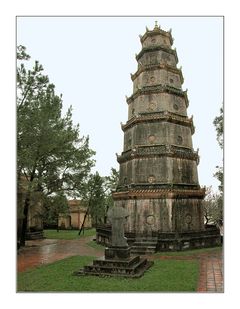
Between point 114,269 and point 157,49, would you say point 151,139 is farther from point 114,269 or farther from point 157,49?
point 114,269

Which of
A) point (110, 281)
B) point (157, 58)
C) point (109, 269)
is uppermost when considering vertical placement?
point (157, 58)

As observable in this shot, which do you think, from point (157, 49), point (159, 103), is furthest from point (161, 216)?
point (157, 49)

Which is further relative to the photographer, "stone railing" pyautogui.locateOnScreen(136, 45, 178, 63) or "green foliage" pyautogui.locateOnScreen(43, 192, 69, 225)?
"stone railing" pyautogui.locateOnScreen(136, 45, 178, 63)

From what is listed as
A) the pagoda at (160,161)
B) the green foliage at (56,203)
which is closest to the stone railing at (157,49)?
the pagoda at (160,161)

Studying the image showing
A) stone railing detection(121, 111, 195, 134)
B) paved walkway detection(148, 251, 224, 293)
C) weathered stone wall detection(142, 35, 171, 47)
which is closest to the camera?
paved walkway detection(148, 251, 224, 293)

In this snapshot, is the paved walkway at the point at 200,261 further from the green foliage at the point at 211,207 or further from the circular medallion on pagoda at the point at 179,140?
the green foliage at the point at 211,207

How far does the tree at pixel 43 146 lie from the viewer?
1430 cm

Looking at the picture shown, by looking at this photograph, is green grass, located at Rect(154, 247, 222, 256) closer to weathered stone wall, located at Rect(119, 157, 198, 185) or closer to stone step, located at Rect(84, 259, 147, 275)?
weathered stone wall, located at Rect(119, 157, 198, 185)

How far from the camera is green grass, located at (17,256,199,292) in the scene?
1038 centimetres

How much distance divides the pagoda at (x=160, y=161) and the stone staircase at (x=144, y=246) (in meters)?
0.13

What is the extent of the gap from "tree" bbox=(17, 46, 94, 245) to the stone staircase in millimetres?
5996

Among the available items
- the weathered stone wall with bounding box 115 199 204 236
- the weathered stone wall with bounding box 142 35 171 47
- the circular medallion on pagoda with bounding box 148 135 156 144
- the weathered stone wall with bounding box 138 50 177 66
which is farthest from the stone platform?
the weathered stone wall with bounding box 142 35 171 47

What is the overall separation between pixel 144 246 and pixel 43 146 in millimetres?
7771

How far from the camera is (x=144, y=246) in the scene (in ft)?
61.6
